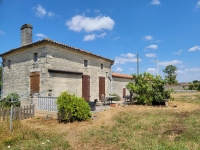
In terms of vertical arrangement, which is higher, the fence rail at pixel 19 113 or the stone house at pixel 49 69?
the stone house at pixel 49 69

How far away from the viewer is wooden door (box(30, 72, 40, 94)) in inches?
438

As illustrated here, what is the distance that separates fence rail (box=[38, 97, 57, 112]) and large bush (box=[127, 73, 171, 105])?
7.02 metres

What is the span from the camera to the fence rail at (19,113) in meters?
7.38

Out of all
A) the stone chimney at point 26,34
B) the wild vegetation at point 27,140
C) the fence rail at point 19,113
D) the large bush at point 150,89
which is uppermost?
the stone chimney at point 26,34

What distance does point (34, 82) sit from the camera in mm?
11422

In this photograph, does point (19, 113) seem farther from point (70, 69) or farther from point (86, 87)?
point (86, 87)

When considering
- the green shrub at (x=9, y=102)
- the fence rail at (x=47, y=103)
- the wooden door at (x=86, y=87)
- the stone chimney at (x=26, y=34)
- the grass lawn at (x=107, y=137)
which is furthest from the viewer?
the wooden door at (x=86, y=87)

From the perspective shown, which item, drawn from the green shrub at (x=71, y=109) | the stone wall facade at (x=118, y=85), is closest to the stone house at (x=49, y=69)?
the green shrub at (x=71, y=109)

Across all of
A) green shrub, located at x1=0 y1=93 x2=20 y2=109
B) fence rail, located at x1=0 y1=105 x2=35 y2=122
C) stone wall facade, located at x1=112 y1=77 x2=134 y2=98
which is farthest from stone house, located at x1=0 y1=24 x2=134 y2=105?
stone wall facade, located at x1=112 y1=77 x2=134 y2=98

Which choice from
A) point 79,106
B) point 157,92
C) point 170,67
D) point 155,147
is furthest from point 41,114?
point 170,67

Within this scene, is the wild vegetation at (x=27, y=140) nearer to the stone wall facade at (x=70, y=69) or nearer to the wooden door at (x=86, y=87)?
the stone wall facade at (x=70, y=69)

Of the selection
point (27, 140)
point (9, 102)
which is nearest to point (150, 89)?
point (27, 140)

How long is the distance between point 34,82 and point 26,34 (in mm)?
4702

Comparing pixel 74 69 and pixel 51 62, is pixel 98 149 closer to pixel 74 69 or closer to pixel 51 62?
pixel 51 62
